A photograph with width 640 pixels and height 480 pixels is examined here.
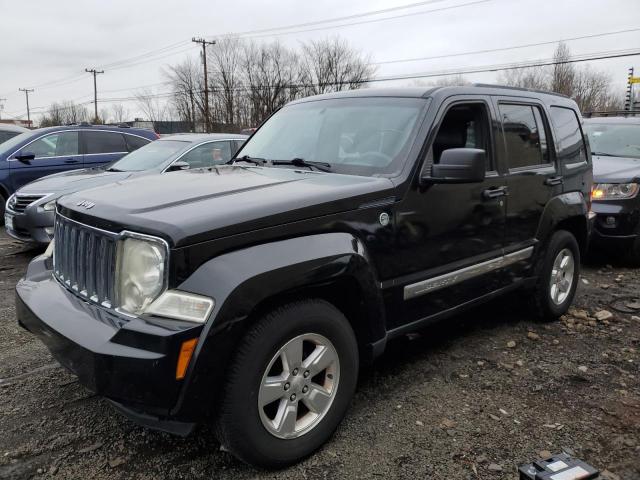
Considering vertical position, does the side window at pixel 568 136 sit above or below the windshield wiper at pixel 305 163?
above

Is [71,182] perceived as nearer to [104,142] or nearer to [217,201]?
[104,142]

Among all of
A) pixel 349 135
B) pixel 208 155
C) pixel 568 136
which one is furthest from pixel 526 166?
pixel 208 155

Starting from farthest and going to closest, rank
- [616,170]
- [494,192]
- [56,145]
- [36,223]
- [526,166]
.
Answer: [56,145] < [616,170] < [36,223] < [526,166] < [494,192]

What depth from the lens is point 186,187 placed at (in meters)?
2.87

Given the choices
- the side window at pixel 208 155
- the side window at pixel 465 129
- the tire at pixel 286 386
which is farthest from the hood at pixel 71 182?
the tire at pixel 286 386

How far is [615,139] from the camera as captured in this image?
7.85m

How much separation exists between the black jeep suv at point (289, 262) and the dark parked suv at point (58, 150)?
6395 millimetres

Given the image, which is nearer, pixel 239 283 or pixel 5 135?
pixel 239 283

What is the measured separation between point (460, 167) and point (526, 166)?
1322mm

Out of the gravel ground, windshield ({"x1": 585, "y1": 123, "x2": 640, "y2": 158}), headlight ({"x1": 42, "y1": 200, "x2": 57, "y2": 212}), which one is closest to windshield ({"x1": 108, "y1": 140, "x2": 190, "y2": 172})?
headlight ({"x1": 42, "y1": 200, "x2": 57, "y2": 212})

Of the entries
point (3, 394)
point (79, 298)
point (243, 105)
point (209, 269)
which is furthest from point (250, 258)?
point (243, 105)

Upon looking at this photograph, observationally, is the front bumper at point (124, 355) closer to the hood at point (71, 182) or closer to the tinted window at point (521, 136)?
the tinted window at point (521, 136)

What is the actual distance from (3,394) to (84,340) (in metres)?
1.57

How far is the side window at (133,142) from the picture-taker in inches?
381
